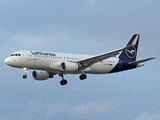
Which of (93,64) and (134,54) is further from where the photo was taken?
(134,54)

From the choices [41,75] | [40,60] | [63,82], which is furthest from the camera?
[63,82]

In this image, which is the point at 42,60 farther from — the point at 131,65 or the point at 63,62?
the point at 131,65

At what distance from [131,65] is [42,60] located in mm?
16951

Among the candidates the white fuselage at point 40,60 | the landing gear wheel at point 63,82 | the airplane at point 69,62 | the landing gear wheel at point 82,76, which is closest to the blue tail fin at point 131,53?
the airplane at point 69,62

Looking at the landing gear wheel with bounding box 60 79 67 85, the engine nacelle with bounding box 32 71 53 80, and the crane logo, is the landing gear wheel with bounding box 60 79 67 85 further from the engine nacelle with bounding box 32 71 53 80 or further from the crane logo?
the crane logo

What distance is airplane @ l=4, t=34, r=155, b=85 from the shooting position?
82188 mm

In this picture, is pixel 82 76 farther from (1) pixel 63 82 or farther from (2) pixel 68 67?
(1) pixel 63 82

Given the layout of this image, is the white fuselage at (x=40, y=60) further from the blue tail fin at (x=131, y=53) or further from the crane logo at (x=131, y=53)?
the crane logo at (x=131, y=53)

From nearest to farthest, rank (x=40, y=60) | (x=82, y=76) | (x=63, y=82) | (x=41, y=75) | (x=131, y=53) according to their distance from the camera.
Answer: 1. (x=40, y=60)
2. (x=82, y=76)
3. (x=41, y=75)
4. (x=63, y=82)
5. (x=131, y=53)

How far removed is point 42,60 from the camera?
82688mm

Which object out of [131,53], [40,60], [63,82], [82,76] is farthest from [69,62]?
[131,53]

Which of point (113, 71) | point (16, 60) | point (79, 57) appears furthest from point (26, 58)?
point (113, 71)

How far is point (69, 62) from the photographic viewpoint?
84875 mm

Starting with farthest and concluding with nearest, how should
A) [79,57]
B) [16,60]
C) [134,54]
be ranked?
[134,54] < [79,57] < [16,60]
